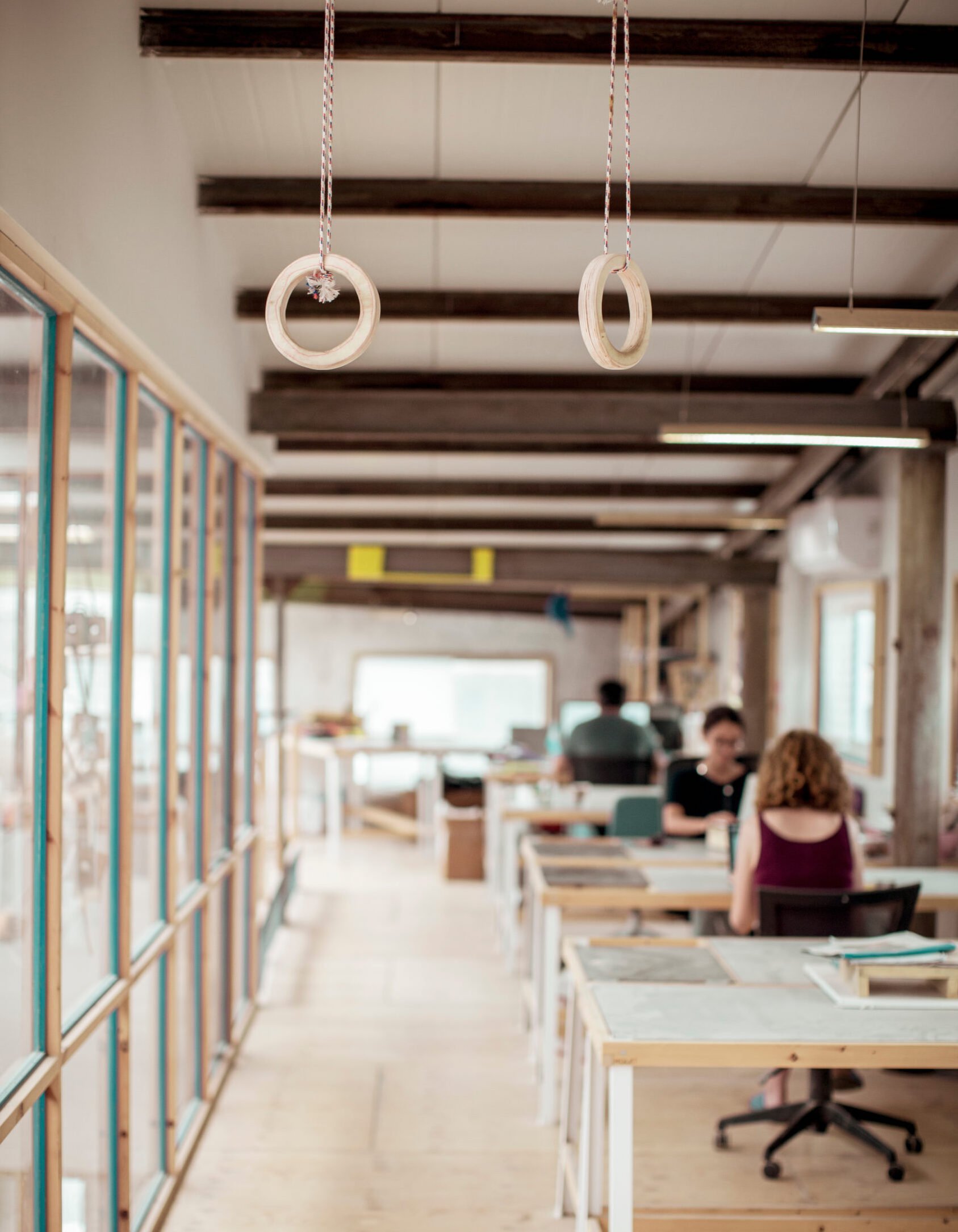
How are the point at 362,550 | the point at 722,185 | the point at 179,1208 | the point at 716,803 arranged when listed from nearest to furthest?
the point at 179,1208
the point at 722,185
the point at 716,803
the point at 362,550

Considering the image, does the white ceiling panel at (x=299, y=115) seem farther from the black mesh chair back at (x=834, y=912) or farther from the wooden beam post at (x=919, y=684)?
the wooden beam post at (x=919, y=684)

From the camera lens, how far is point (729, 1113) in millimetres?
4059

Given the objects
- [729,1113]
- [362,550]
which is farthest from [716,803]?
[362,550]

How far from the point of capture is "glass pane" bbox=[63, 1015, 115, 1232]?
9.62ft

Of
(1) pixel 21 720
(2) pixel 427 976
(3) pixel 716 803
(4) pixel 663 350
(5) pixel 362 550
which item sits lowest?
(2) pixel 427 976

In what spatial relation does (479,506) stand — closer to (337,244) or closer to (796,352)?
(796,352)

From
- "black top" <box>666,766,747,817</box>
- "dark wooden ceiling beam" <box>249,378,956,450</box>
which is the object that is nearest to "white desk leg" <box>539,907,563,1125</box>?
"black top" <box>666,766,747,817</box>

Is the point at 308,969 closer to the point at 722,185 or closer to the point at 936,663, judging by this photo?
the point at 936,663

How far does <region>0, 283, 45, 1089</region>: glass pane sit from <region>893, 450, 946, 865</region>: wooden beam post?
3.90 meters

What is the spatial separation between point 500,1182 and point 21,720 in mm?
2342

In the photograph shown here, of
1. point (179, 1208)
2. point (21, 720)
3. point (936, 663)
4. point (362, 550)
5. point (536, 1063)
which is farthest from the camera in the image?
point (362, 550)

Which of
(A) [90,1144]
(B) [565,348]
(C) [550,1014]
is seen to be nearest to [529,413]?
(B) [565,348]

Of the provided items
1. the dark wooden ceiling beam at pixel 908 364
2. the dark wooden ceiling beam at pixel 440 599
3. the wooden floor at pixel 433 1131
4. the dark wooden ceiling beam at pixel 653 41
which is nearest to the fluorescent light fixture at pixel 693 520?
the dark wooden ceiling beam at pixel 908 364

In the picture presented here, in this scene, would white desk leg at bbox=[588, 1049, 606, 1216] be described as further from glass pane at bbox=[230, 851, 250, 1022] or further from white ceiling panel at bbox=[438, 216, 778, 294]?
white ceiling panel at bbox=[438, 216, 778, 294]
